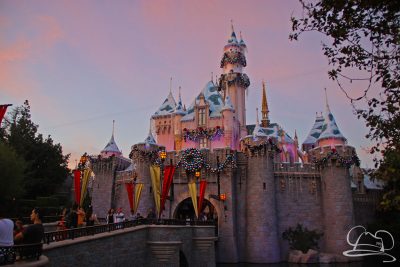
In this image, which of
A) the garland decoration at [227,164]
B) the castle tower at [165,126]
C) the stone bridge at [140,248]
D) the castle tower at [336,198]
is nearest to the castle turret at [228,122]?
the garland decoration at [227,164]

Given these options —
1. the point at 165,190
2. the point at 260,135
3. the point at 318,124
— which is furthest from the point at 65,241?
the point at 318,124

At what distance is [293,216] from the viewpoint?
108ft

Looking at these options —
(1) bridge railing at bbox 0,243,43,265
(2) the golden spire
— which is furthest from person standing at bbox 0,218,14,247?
(2) the golden spire

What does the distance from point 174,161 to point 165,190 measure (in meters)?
11.0

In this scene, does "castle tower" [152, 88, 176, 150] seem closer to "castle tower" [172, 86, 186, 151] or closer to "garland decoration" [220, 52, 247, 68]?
"castle tower" [172, 86, 186, 151]

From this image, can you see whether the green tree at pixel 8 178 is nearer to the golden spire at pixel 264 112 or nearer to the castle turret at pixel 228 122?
the castle turret at pixel 228 122

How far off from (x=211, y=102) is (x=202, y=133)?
4461mm

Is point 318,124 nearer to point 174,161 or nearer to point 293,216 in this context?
point 293,216

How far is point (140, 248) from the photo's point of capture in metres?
19.9

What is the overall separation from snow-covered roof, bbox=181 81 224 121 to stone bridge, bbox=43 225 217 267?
60.2ft

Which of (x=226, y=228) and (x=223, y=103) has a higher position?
(x=223, y=103)

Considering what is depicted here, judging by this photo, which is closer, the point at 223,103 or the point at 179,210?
the point at 179,210

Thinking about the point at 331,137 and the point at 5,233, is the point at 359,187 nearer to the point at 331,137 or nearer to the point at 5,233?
the point at 331,137

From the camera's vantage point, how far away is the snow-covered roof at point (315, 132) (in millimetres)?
47875
